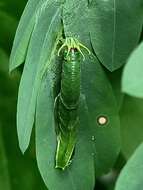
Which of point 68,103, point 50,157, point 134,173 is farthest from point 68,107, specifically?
point 134,173

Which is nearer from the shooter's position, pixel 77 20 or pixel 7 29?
pixel 77 20

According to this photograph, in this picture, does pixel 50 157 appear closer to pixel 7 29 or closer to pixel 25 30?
pixel 25 30

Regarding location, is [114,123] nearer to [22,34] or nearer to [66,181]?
[66,181]

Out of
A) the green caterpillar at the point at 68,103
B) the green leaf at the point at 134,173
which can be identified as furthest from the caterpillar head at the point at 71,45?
the green leaf at the point at 134,173

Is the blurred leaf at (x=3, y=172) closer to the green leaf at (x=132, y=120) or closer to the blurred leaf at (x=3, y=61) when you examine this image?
the blurred leaf at (x=3, y=61)

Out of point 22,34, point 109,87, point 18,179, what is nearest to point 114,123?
point 109,87

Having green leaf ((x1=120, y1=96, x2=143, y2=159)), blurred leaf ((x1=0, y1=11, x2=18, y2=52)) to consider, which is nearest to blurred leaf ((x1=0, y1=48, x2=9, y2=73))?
blurred leaf ((x1=0, y1=11, x2=18, y2=52))
